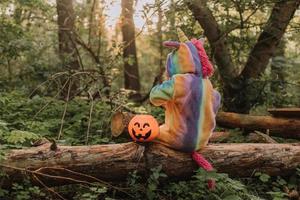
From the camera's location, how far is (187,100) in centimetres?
504

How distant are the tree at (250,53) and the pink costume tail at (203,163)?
13.6 ft

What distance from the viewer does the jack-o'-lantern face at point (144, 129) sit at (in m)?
5.04

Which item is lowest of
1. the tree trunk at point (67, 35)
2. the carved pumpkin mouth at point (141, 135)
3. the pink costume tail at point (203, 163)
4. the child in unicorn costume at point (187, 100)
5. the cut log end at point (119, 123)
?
the pink costume tail at point (203, 163)

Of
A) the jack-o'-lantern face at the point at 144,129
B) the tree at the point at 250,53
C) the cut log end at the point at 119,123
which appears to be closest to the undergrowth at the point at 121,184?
the cut log end at the point at 119,123

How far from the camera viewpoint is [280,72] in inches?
430

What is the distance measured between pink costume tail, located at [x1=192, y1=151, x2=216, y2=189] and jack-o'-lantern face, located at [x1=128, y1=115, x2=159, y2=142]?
1.66 feet

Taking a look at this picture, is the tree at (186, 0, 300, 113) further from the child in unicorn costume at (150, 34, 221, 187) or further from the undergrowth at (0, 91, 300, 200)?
the child in unicorn costume at (150, 34, 221, 187)

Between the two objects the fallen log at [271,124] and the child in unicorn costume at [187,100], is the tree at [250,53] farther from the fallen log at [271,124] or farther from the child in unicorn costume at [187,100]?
the child in unicorn costume at [187,100]

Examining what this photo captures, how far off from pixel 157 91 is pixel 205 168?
0.98 meters

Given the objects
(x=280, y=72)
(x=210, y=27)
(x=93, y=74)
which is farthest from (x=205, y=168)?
(x=280, y=72)

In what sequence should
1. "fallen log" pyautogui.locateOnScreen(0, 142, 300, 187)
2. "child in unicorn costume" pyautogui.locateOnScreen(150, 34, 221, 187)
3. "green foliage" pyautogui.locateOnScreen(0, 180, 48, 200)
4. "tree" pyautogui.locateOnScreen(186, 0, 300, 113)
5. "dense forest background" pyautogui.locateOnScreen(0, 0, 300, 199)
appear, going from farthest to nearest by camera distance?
1. "tree" pyautogui.locateOnScreen(186, 0, 300, 113)
2. "dense forest background" pyautogui.locateOnScreen(0, 0, 300, 199)
3. "child in unicorn costume" pyautogui.locateOnScreen(150, 34, 221, 187)
4. "fallen log" pyautogui.locateOnScreen(0, 142, 300, 187)
5. "green foliage" pyautogui.locateOnScreen(0, 180, 48, 200)

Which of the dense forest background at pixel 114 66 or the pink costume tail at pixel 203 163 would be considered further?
the dense forest background at pixel 114 66

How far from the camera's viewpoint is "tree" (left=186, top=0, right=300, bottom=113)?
29.7 ft

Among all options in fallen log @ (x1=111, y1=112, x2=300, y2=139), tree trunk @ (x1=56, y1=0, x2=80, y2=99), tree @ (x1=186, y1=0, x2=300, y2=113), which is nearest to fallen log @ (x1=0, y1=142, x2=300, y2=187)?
fallen log @ (x1=111, y1=112, x2=300, y2=139)
